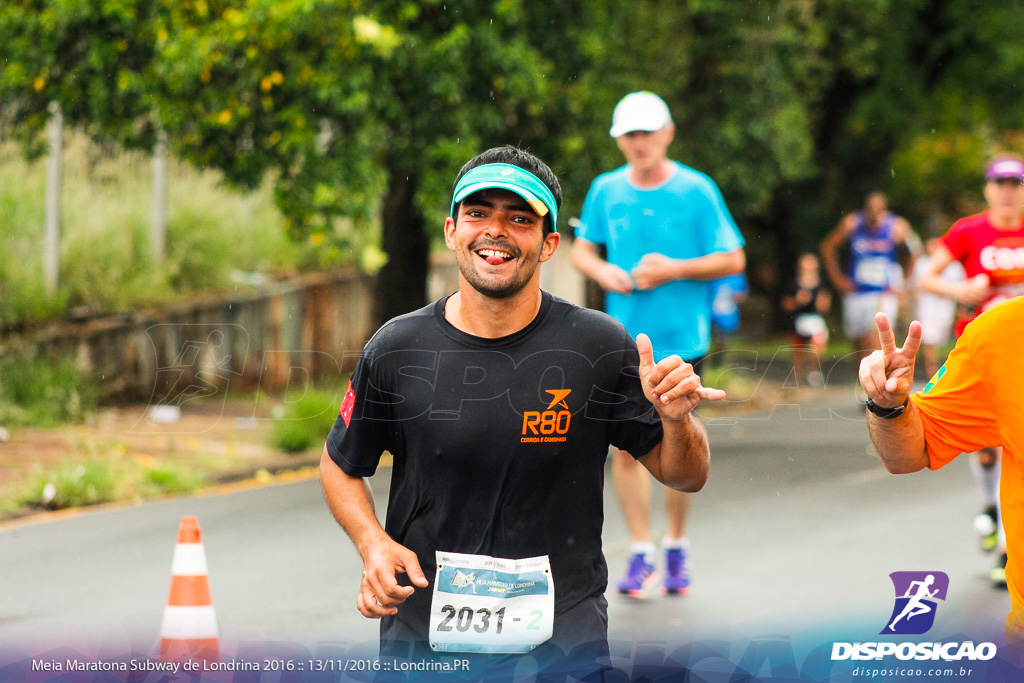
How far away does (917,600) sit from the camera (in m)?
4.45

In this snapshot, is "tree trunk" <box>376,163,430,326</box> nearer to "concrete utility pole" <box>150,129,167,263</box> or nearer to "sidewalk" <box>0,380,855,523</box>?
"sidewalk" <box>0,380,855,523</box>

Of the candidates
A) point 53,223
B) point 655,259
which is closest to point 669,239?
point 655,259

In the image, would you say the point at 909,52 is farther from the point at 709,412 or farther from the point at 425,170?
the point at 425,170

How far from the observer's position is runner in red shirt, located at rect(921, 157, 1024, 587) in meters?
6.79

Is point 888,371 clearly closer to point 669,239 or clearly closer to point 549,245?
point 549,245

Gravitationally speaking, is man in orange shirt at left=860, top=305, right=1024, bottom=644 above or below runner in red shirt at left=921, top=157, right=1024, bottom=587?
below

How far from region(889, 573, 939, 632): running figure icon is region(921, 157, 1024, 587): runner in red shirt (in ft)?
7.49

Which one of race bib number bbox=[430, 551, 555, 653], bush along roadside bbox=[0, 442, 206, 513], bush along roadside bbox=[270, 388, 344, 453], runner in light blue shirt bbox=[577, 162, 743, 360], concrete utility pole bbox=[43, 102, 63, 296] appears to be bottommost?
race bib number bbox=[430, 551, 555, 653]

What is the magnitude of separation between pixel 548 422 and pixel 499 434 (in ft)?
0.41

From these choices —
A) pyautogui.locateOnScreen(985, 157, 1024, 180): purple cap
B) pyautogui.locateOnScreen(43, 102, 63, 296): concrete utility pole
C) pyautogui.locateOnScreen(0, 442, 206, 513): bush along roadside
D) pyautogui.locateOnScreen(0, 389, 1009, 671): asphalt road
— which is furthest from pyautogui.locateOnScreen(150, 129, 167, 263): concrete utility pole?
pyautogui.locateOnScreen(985, 157, 1024, 180): purple cap

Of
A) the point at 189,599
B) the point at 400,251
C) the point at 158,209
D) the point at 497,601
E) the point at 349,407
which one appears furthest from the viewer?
the point at 158,209

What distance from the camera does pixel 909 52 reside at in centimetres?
2455

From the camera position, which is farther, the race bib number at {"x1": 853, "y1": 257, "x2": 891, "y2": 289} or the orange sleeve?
the race bib number at {"x1": 853, "y1": 257, "x2": 891, "y2": 289}

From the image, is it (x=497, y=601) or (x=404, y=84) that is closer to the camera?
(x=497, y=601)
